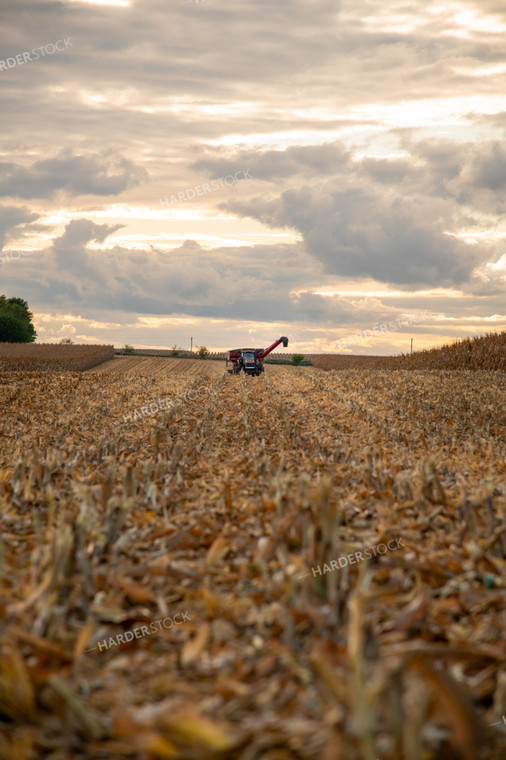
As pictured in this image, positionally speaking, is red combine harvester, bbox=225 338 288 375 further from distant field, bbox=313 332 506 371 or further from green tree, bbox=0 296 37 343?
green tree, bbox=0 296 37 343

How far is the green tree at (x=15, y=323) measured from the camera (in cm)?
9069

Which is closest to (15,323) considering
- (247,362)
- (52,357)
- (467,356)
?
(52,357)

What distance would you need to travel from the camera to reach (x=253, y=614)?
13.6ft

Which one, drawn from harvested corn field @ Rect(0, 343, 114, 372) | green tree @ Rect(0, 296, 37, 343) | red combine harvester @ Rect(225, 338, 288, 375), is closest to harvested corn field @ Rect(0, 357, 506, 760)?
red combine harvester @ Rect(225, 338, 288, 375)

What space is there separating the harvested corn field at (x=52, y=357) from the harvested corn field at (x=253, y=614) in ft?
123

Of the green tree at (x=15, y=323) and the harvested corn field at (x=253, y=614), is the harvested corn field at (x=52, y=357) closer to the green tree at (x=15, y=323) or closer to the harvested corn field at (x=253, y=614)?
the green tree at (x=15, y=323)

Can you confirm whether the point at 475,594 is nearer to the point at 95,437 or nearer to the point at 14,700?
the point at 14,700

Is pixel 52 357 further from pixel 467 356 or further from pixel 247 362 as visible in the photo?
pixel 467 356

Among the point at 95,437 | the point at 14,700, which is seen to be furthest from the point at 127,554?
the point at 95,437

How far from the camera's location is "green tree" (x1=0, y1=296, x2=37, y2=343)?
298 feet

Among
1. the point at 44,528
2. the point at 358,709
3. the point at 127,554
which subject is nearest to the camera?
the point at 358,709

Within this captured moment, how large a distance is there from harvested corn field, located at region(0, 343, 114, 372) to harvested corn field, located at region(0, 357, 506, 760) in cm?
3760

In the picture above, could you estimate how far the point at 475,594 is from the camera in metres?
4.44

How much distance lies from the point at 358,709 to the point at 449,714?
1.88ft
